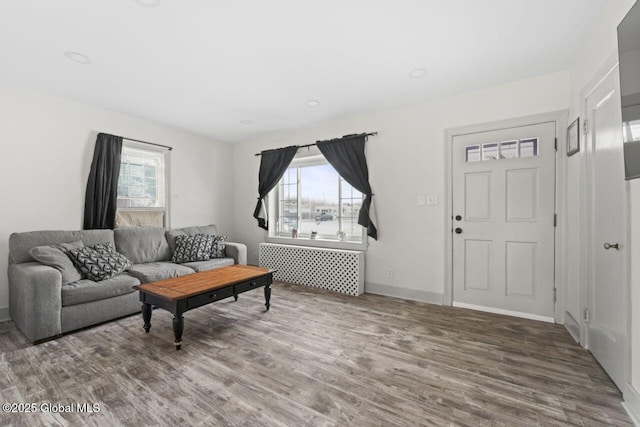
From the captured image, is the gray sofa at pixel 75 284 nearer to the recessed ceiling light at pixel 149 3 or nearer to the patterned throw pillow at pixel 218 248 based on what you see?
the patterned throw pillow at pixel 218 248

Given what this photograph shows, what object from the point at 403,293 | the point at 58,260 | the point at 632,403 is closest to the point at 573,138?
the point at 632,403

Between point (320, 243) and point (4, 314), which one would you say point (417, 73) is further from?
point (4, 314)

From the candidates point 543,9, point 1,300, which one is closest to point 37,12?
point 1,300

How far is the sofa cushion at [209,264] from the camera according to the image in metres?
3.70

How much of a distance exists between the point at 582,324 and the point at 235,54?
151 inches

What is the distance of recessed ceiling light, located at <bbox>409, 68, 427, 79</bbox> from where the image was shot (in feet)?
8.99

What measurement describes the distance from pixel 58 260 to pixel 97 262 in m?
0.31

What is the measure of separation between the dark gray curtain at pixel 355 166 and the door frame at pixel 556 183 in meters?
0.96

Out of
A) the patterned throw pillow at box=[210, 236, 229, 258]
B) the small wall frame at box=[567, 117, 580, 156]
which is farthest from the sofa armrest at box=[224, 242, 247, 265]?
the small wall frame at box=[567, 117, 580, 156]

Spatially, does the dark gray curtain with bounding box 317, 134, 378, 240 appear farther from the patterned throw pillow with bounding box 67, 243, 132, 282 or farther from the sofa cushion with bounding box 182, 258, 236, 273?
the patterned throw pillow with bounding box 67, 243, 132, 282

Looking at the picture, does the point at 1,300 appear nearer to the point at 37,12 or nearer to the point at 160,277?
the point at 160,277

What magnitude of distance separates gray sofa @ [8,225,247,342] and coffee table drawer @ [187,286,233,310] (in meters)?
1.06

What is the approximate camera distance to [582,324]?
2352mm

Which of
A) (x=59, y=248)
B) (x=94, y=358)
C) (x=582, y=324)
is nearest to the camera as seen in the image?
(x=94, y=358)
